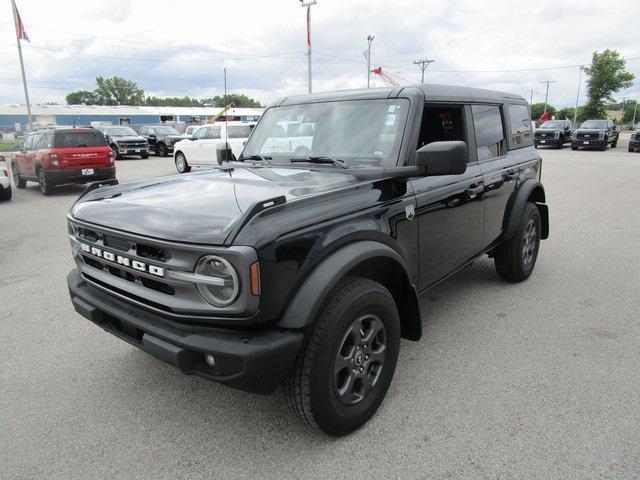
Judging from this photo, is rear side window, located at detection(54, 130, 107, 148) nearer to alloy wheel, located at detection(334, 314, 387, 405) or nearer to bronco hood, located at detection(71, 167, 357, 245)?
bronco hood, located at detection(71, 167, 357, 245)

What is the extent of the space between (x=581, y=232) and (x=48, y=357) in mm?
7149

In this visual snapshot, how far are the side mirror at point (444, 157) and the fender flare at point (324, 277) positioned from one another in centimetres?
53

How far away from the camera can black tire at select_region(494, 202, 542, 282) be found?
4.54 metres

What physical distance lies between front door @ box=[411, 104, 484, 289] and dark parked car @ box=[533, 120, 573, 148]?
26397 millimetres

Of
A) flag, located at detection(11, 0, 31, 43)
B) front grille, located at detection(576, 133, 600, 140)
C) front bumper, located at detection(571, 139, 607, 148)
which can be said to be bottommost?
front bumper, located at detection(571, 139, 607, 148)

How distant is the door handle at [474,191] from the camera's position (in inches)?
143

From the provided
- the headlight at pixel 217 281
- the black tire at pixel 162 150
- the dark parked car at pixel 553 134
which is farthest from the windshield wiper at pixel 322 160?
the dark parked car at pixel 553 134

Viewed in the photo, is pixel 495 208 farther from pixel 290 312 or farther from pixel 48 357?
pixel 48 357

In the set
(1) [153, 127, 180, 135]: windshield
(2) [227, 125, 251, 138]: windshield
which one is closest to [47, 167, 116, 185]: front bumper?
(2) [227, 125, 251, 138]: windshield

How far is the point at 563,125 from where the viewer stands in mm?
28625

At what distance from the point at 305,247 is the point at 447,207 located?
5.09 feet

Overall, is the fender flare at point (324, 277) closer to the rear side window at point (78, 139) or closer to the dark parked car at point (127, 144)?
the rear side window at point (78, 139)

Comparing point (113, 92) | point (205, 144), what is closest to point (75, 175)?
point (205, 144)

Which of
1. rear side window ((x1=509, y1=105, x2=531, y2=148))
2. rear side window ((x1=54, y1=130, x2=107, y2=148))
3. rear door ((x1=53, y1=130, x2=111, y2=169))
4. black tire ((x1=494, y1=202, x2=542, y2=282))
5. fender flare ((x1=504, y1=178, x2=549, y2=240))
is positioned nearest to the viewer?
fender flare ((x1=504, y1=178, x2=549, y2=240))
